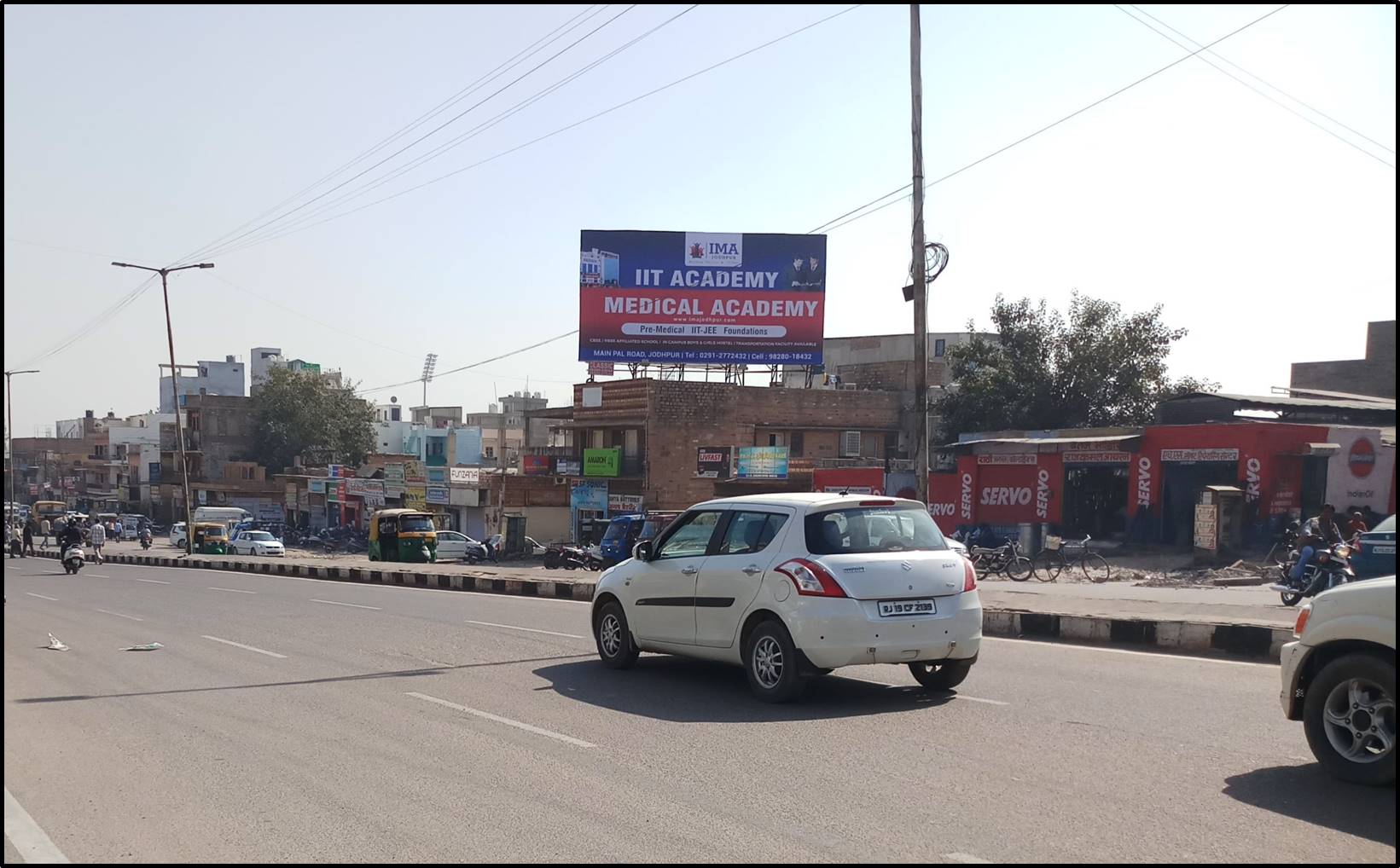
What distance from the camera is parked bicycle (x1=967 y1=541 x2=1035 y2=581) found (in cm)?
2523

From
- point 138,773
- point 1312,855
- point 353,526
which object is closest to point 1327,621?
point 1312,855

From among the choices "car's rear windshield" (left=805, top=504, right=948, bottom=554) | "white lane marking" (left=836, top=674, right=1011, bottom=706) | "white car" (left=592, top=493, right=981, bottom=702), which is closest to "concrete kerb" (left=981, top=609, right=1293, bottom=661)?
"white lane marking" (left=836, top=674, right=1011, bottom=706)

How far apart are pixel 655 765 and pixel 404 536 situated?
133 ft

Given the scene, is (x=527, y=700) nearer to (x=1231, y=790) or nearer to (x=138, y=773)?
(x=138, y=773)

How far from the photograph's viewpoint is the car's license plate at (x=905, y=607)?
9117 mm

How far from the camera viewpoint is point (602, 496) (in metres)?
51.8

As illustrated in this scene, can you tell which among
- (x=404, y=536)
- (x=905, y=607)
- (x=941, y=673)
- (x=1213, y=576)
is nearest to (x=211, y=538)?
(x=404, y=536)

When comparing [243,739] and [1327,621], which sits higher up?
[1327,621]

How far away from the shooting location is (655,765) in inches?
290

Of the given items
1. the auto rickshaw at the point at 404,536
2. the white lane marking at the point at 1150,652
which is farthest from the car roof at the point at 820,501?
the auto rickshaw at the point at 404,536

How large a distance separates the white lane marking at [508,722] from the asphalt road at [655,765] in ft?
0.12

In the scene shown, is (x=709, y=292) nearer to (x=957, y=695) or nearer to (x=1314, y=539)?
(x=1314, y=539)

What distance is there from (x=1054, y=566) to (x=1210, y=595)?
5596mm

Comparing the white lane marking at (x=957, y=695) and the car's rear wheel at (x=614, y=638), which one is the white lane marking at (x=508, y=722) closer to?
the car's rear wheel at (x=614, y=638)
